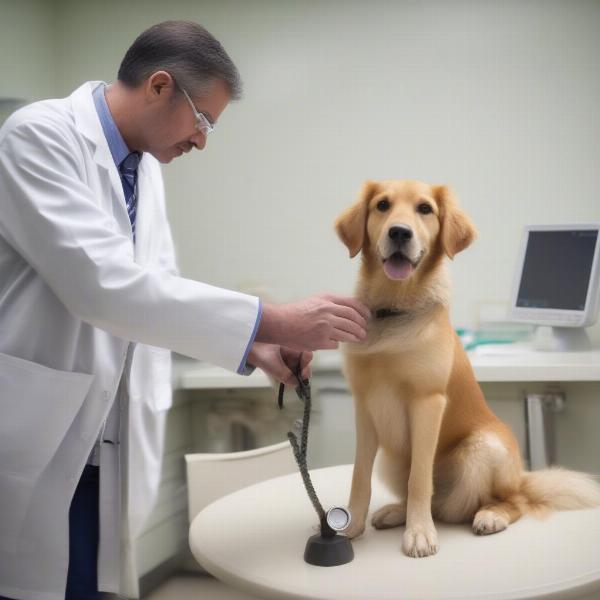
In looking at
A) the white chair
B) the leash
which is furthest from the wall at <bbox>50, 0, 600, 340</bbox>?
the leash

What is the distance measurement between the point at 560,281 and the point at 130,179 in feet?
5.09

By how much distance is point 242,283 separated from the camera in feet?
8.63

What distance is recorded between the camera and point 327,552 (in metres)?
0.92

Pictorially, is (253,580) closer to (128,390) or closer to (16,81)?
(128,390)

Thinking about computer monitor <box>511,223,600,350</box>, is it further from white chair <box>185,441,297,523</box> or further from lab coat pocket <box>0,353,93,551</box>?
lab coat pocket <box>0,353,93,551</box>

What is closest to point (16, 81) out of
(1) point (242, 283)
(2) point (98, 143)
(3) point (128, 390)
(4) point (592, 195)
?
(1) point (242, 283)

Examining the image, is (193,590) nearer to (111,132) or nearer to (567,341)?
(567,341)

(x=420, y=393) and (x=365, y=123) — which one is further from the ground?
(x=365, y=123)

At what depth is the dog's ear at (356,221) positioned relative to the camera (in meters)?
1.09

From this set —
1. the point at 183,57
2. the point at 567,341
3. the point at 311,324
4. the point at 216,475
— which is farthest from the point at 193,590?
the point at 183,57

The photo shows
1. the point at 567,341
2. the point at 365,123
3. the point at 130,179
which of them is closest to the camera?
the point at 130,179

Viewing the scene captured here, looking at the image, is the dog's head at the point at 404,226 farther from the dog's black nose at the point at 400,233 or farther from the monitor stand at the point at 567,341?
the monitor stand at the point at 567,341

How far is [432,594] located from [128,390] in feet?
2.24

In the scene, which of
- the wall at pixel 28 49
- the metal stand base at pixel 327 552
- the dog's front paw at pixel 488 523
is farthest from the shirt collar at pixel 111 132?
the wall at pixel 28 49
